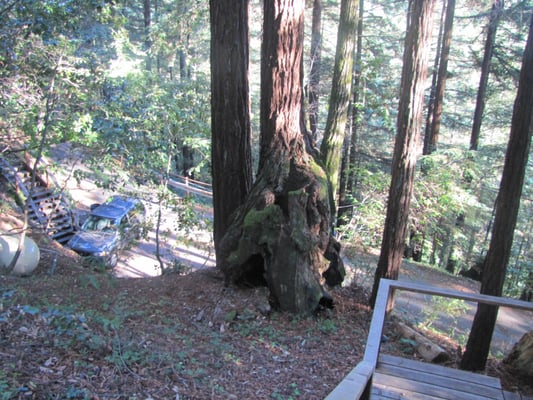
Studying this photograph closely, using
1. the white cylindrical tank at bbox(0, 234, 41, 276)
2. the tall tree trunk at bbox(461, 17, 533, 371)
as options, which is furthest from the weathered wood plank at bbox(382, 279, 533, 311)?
the white cylindrical tank at bbox(0, 234, 41, 276)

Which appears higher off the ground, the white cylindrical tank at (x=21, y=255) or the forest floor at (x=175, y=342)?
the forest floor at (x=175, y=342)

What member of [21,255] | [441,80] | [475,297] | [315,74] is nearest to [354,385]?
[475,297]

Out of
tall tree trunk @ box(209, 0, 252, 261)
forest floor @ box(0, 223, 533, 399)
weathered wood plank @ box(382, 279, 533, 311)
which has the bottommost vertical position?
forest floor @ box(0, 223, 533, 399)

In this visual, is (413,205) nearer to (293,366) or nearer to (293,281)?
(293,281)

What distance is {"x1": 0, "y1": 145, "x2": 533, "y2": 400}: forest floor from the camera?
2953 millimetres

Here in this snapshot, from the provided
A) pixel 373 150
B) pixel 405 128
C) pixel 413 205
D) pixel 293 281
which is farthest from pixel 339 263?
pixel 373 150

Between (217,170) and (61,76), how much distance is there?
380cm

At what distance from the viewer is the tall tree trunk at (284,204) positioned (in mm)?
5309

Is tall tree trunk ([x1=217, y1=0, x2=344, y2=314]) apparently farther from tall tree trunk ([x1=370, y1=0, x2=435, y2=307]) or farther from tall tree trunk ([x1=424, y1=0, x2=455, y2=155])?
tall tree trunk ([x1=424, y1=0, x2=455, y2=155])

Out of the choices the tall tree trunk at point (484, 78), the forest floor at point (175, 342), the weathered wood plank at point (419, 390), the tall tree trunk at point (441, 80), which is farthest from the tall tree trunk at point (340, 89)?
the tall tree trunk at point (484, 78)

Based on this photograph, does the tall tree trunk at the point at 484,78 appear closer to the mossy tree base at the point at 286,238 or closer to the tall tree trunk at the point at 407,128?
the tall tree trunk at the point at 407,128

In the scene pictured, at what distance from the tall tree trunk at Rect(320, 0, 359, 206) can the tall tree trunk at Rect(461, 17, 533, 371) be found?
13.7ft

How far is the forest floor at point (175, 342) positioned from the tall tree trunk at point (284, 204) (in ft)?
1.25

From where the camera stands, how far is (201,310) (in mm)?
5176
